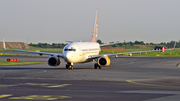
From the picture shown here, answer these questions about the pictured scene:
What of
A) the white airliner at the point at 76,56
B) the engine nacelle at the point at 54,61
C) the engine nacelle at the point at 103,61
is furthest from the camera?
the engine nacelle at the point at 103,61

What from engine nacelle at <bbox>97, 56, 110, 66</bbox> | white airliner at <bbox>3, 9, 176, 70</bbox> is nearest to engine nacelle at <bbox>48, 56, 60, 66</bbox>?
white airliner at <bbox>3, 9, 176, 70</bbox>

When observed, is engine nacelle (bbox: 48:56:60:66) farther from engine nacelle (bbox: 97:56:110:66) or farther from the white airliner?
engine nacelle (bbox: 97:56:110:66)

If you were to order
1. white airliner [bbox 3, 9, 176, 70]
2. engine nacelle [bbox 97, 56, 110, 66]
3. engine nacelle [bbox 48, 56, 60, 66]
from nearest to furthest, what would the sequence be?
white airliner [bbox 3, 9, 176, 70] < engine nacelle [bbox 48, 56, 60, 66] < engine nacelle [bbox 97, 56, 110, 66]

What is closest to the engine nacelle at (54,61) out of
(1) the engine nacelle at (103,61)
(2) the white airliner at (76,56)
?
(2) the white airliner at (76,56)

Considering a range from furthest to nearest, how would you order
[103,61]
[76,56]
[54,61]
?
[103,61]
[54,61]
[76,56]

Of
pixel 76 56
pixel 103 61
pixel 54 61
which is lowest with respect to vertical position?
pixel 103 61

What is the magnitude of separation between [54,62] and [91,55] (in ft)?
23.1

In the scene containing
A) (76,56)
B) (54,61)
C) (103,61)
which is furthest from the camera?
(103,61)

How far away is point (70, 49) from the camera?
41.7 metres

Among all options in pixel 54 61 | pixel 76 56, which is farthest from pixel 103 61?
pixel 54 61

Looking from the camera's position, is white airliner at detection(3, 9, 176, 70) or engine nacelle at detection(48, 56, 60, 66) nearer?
white airliner at detection(3, 9, 176, 70)

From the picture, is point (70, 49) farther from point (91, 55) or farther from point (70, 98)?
point (70, 98)

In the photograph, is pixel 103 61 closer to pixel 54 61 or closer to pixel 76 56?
pixel 76 56

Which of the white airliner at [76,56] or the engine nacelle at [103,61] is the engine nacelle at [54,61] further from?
the engine nacelle at [103,61]
